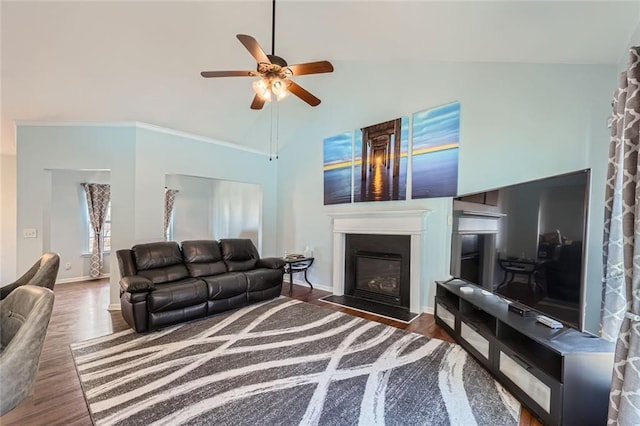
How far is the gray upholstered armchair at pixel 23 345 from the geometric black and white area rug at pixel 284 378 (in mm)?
798

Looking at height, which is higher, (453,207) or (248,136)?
(248,136)

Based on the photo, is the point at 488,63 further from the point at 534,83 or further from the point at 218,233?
the point at 218,233

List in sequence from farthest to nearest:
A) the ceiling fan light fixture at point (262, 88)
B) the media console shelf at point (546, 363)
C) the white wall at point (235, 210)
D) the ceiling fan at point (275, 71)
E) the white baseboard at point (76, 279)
A: the white wall at point (235, 210)
the white baseboard at point (76, 279)
the ceiling fan light fixture at point (262, 88)
the ceiling fan at point (275, 71)
the media console shelf at point (546, 363)

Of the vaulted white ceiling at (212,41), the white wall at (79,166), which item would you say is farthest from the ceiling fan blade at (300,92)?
the white wall at (79,166)

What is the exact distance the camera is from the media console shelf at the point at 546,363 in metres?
1.64

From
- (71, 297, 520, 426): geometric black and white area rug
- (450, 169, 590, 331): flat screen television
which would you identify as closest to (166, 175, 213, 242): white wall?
(71, 297, 520, 426): geometric black and white area rug

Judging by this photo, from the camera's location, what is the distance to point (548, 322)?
2102 mm

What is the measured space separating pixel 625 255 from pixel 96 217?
25.0ft

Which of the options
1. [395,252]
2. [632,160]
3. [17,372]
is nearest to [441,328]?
[395,252]

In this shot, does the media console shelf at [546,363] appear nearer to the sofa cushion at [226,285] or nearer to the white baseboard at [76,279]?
the sofa cushion at [226,285]

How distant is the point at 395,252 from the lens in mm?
4211

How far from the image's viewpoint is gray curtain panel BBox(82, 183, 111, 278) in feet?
19.2

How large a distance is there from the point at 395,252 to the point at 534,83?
255cm

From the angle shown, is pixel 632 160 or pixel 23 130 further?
pixel 23 130
